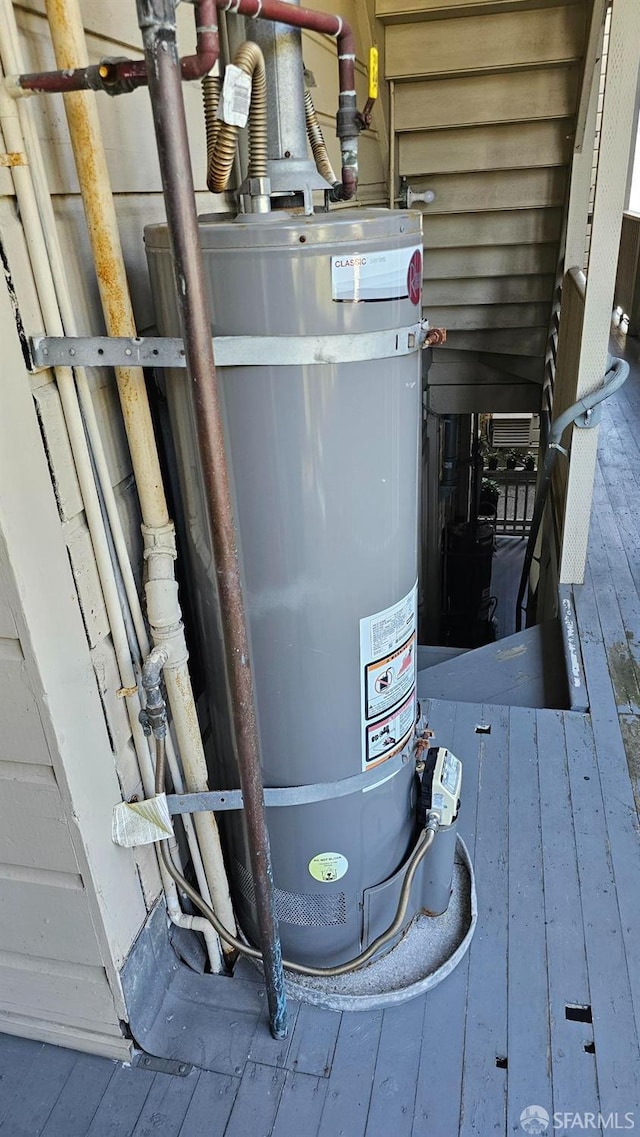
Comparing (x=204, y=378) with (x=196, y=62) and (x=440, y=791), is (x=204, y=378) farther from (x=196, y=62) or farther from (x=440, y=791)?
(x=440, y=791)

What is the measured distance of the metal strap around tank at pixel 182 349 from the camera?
106 centimetres

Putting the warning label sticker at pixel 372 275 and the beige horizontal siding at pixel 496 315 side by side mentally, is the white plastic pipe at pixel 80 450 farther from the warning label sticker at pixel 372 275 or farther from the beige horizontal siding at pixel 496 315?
the beige horizontal siding at pixel 496 315

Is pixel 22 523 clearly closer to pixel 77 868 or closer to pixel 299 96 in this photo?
pixel 77 868

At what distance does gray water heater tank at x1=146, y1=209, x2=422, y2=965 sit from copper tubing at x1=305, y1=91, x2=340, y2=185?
0.80 ft

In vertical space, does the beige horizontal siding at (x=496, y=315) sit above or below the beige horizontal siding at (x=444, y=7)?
below

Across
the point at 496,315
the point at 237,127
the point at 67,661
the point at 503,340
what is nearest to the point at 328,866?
the point at 67,661

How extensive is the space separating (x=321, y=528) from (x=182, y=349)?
0.35 meters

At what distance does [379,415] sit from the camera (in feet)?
3.86

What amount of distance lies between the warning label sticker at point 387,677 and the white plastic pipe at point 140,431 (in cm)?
34

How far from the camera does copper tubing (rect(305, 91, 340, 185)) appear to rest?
1.27m

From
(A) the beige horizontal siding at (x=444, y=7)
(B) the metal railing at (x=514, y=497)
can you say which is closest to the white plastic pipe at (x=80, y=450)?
(A) the beige horizontal siding at (x=444, y=7)

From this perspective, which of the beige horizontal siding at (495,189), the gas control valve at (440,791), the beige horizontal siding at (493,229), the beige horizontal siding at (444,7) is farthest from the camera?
the beige horizontal siding at (493,229)

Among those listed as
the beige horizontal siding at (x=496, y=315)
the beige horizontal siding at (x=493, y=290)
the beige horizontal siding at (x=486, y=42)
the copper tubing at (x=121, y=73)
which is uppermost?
the beige horizontal siding at (x=486, y=42)

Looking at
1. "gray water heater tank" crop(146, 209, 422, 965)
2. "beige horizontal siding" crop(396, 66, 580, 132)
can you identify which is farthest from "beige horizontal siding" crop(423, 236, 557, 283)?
"gray water heater tank" crop(146, 209, 422, 965)
